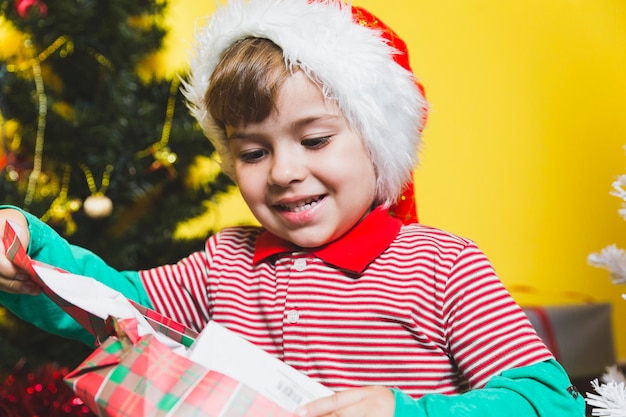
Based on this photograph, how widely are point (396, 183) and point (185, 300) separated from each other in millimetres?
313

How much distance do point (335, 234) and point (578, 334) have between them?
1031 millimetres

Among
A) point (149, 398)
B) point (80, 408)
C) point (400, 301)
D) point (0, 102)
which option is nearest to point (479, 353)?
point (400, 301)

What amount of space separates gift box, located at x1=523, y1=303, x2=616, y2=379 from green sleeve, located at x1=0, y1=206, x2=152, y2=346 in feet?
3.28

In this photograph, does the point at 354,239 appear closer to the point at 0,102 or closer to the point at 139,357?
the point at 139,357

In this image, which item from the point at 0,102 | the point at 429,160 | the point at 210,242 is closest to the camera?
the point at 210,242

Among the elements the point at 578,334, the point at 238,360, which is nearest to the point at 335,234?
the point at 238,360

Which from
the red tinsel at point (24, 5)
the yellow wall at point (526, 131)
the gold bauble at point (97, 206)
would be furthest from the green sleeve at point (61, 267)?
the yellow wall at point (526, 131)

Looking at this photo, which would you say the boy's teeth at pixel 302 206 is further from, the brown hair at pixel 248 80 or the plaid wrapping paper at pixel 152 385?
the plaid wrapping paper at pixel 152 385

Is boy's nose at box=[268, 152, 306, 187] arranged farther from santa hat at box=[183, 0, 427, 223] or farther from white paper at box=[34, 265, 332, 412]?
white paper at box=[34, 265, 332, 412]

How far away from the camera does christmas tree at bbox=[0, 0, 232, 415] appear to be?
1.16m

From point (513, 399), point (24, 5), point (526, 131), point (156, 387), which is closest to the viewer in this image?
point (156, 387)

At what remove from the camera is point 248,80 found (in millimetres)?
733

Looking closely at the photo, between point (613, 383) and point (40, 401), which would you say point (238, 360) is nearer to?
point (613, 383)

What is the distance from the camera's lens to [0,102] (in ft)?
3.82
